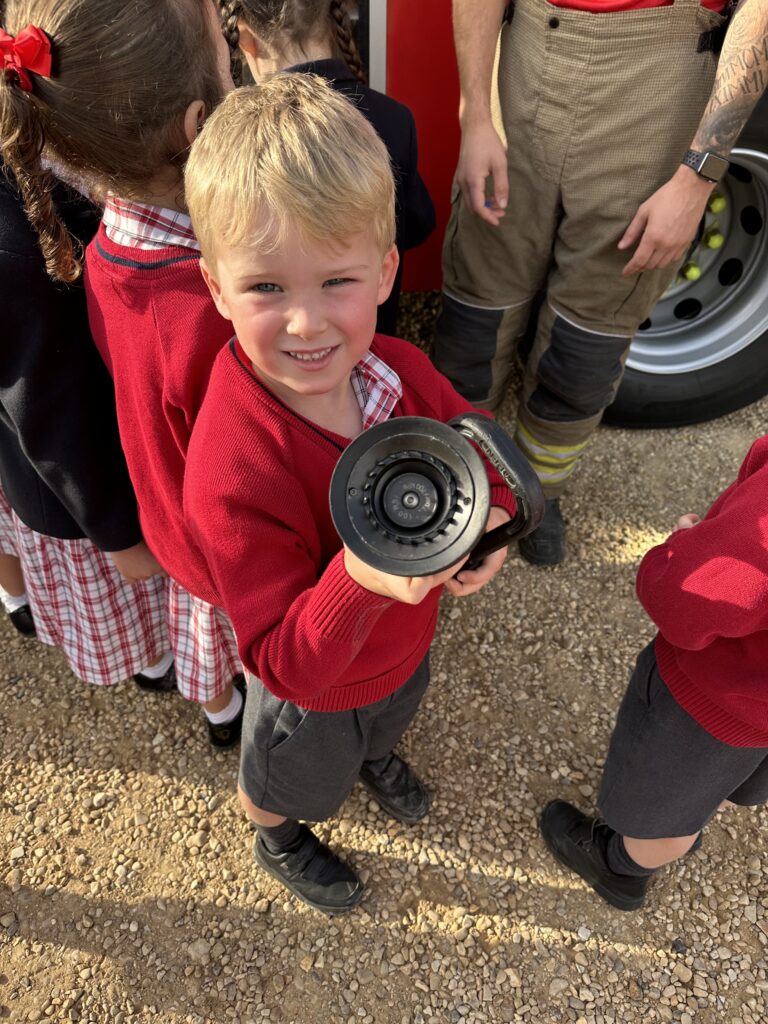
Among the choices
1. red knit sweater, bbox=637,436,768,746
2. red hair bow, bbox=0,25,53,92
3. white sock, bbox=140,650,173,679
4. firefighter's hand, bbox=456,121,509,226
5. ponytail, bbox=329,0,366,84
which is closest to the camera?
red hair bow, bbox=0,25,53,92

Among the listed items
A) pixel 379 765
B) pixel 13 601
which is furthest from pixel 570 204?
pixel 13 601

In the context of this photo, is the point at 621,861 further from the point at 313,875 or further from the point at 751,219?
the point at 751,219

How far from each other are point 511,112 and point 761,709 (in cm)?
193

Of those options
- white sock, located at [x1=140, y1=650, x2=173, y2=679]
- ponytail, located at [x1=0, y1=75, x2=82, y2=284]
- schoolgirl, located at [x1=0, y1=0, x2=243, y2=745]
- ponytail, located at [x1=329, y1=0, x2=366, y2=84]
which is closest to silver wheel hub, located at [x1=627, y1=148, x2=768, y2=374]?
ponytail, located at [x1=329, y1=0, x2=366, y2=84]

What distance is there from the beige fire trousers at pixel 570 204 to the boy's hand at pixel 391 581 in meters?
1.72

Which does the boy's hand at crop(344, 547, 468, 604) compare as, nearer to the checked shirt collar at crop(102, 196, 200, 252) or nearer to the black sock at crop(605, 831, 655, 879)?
the checked shirt collar at crop(102, 196, 200, 252)

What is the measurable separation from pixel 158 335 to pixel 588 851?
1.94 meters

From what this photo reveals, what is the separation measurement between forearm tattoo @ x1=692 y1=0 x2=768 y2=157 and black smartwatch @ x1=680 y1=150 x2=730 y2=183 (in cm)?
2

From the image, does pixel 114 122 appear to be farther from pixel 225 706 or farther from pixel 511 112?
pixel 225 706

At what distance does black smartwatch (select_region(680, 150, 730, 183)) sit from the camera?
2072mm

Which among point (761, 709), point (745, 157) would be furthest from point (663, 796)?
point (745, 157)

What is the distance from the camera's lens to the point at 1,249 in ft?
4.64

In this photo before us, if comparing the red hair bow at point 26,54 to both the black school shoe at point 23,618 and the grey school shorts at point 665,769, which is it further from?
the black school shoe at point 23,618

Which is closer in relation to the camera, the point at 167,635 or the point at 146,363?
the point at 146,363
